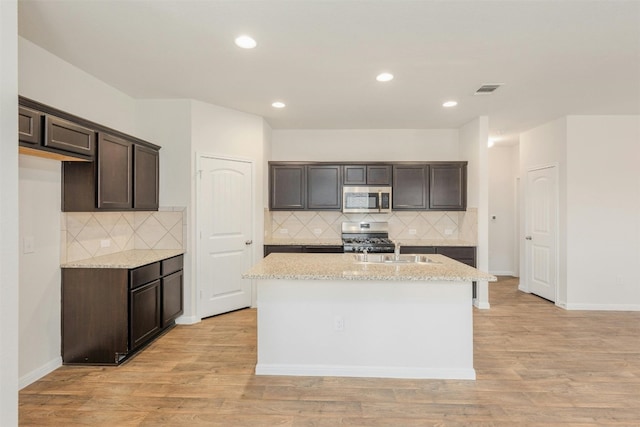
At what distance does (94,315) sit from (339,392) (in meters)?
2.28

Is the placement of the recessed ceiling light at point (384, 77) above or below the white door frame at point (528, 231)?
above

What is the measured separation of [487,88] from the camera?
3.73 m

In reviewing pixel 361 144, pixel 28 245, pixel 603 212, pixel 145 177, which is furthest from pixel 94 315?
pixel 603 212

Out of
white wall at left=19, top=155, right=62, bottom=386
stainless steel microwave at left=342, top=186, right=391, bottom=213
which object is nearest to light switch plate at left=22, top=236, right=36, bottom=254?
white wall at left=19, top=155, right=62, bottom=386

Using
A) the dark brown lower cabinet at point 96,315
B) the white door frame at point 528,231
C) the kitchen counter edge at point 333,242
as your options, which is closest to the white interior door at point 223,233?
the kitchen counter edge at point 333,242

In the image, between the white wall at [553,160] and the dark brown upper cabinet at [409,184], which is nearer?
the white wall at [553,160]

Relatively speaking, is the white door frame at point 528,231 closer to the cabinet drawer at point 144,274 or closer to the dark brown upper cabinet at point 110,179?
the cabinet drawer at point 144,274

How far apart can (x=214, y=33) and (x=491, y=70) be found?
8.31 feet

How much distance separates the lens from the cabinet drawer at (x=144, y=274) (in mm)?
3143

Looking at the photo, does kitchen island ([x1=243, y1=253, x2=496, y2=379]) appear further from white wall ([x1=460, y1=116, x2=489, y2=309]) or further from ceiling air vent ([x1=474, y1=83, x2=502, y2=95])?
white wall ([x1=460, y1=116, x2=489, y2=309])

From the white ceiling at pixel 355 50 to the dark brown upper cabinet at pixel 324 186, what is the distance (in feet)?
3.79

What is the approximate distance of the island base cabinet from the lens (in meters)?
3.05

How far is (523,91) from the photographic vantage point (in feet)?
12.5
